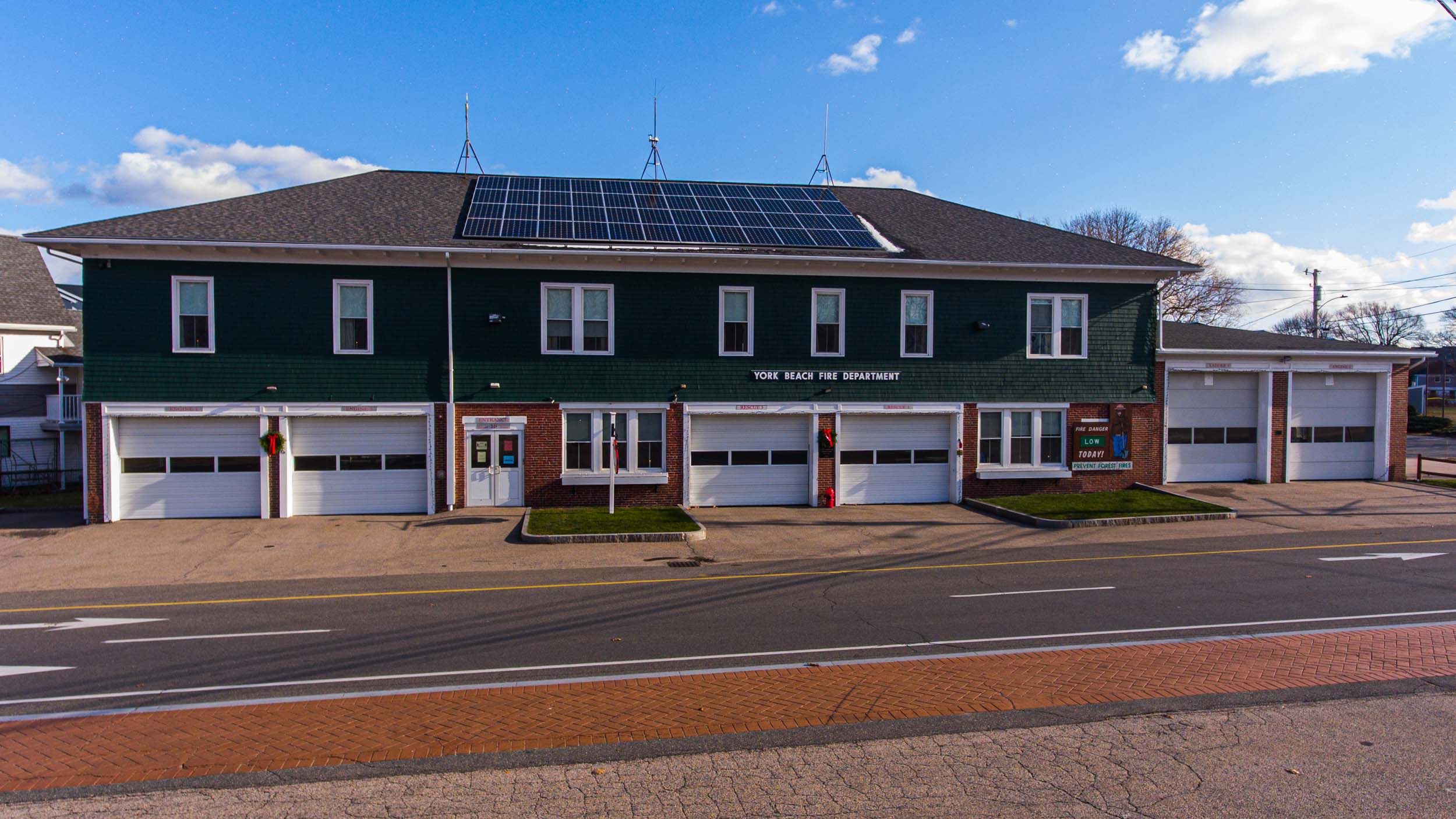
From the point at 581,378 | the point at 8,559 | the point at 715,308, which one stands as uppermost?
the point at 715,308

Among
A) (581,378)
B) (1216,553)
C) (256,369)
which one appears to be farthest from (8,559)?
(1216,553)

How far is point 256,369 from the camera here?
1930 cm

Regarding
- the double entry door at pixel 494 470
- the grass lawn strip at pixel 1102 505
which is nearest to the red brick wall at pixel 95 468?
the double entry door at pixel 494 470

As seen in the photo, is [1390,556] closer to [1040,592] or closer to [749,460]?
[1040,592]

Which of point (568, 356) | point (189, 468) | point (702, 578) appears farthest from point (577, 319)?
point (189, 468)

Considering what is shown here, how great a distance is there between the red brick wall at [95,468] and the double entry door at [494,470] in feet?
25.8

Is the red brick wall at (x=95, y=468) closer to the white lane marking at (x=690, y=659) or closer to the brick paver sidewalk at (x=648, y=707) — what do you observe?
the white lane marking at (x=690, y=659)

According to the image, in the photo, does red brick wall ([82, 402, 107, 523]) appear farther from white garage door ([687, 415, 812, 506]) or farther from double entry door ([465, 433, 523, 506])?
white garage door ([687, 415, 812, 506])

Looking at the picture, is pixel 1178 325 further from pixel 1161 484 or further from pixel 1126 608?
pixel 1126 608

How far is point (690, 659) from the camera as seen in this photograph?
875cm

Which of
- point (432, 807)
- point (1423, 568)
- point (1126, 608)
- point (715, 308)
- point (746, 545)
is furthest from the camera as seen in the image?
point (715, 308)

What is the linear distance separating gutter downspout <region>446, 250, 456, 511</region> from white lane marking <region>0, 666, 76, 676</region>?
11.5 meters

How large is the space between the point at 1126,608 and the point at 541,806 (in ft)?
28.1

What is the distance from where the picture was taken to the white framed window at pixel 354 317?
19672 millimetres
